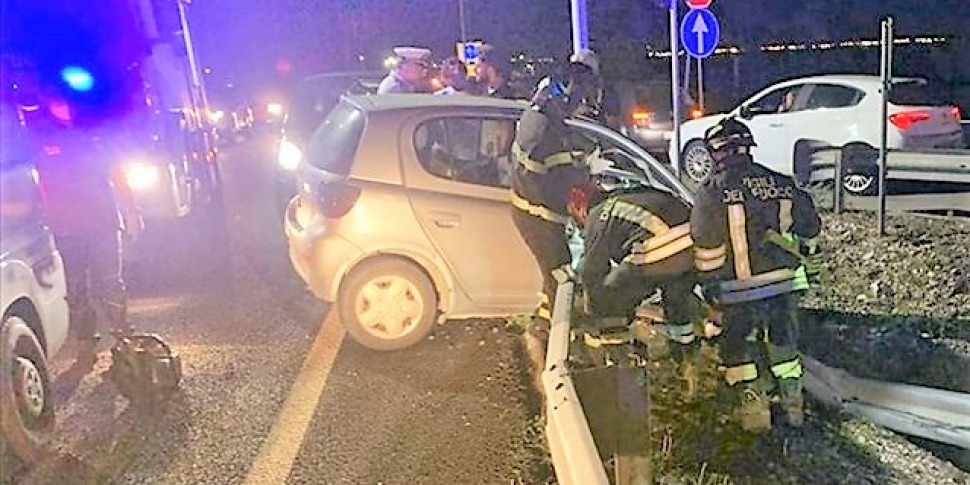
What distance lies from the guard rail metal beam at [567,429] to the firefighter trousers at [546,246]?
81.7 inches

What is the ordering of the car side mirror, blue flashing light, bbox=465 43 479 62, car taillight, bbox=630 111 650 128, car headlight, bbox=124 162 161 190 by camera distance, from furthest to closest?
car taillight, bbox=630 111 650 128 < blue flashing light, bbox=465 43 479 62 < the car side mirror < car headlight, bbox=124 162 161 190

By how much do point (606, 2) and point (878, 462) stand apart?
26023mm

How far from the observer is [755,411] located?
4.84 metres

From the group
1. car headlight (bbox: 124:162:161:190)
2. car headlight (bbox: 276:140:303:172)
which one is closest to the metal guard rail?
car headlight (bbox: 276:140:303:172)

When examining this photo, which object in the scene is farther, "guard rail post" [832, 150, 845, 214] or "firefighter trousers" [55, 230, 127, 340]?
"guard rail post" [832, 150, 845, 214]

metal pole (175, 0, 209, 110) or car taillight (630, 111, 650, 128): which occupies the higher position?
metal pole (175, 0, 209, 110)

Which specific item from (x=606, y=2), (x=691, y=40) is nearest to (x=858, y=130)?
(x=691, y=40)

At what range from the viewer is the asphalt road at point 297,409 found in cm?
489

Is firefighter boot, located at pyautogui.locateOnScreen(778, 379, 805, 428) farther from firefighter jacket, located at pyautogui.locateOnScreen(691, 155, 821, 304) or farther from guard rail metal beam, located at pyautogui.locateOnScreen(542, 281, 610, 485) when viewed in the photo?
guard rail metal beam, located at pyautogui.locateOnScreen(542, 281, 610, 485)

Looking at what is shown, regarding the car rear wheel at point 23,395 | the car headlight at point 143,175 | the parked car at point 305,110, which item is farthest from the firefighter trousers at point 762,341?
the car headlight at point 143,175

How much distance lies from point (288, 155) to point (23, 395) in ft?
16.5

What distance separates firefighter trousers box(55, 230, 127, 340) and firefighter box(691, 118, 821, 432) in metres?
3.92

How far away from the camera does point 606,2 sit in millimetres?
29297

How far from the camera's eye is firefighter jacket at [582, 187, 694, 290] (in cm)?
482
